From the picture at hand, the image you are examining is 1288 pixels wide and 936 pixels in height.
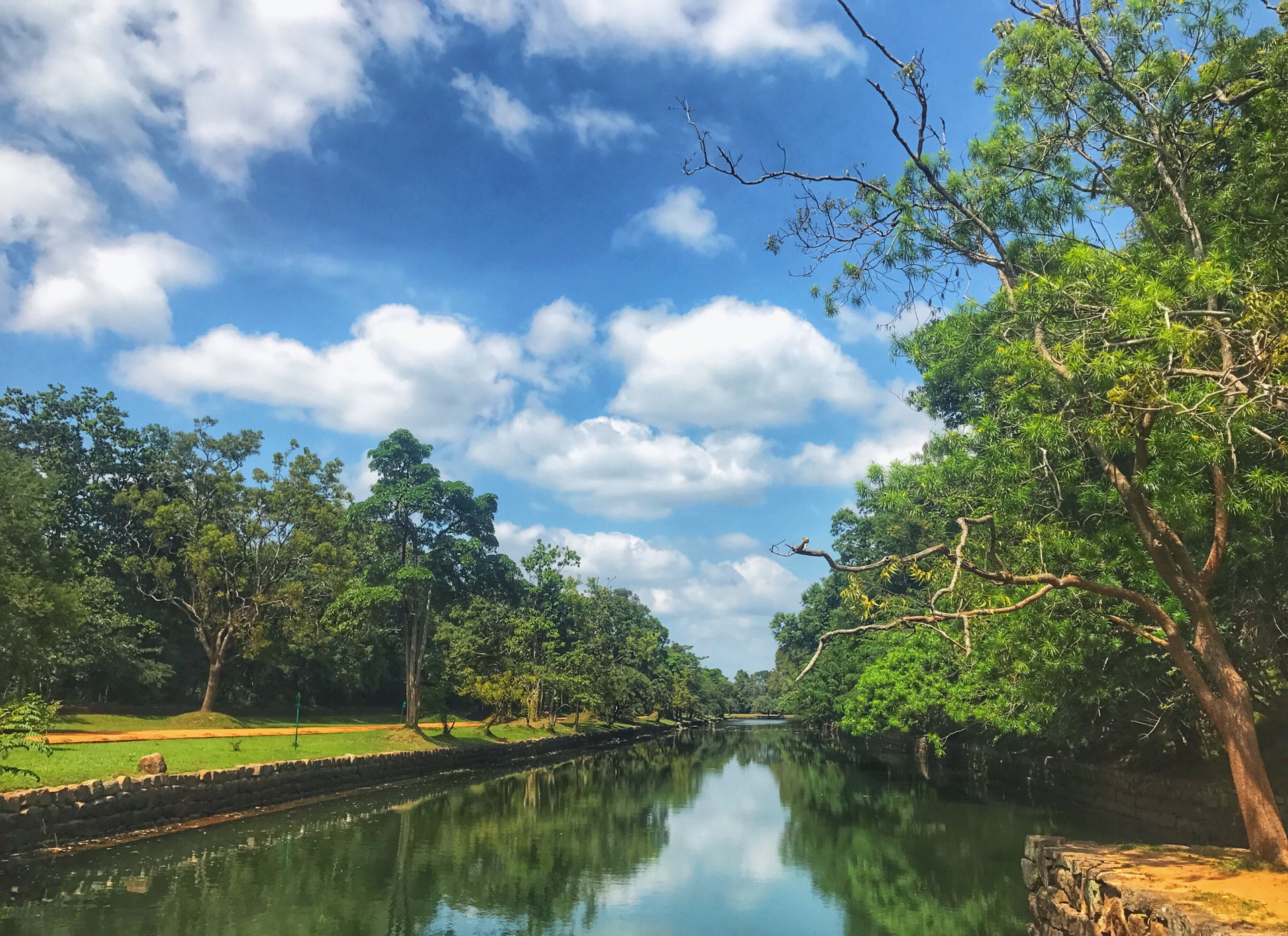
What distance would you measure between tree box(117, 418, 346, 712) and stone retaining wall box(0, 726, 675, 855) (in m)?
8.51

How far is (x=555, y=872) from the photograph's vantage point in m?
15.3

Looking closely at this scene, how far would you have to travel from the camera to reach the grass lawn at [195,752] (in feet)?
50.8

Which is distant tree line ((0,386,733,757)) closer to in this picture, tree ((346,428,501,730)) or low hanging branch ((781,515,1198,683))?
tree ((346,428,501,730))

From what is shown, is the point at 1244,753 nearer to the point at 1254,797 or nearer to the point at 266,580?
the point at 1254,797

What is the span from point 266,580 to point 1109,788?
3073cm

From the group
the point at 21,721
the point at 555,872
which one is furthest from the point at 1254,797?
the point at 21,721

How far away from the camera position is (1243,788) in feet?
29.7

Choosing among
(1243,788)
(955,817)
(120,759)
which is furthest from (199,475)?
(1243,788)

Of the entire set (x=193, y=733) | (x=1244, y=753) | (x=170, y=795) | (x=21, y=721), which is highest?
(x=1244, y=753)

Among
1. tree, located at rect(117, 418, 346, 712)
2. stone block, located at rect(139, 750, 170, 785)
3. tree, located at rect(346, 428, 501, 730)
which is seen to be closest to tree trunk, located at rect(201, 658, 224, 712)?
tree, located at rect(117, 418, 346, 712)

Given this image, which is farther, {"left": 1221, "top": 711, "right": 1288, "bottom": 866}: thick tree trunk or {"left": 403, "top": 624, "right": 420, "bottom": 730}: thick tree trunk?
{"left": 403, "top": 624, "right": 420, "bottom": 730}: thick tree trunk

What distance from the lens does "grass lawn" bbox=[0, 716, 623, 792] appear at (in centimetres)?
1547

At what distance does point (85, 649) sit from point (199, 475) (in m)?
9.71

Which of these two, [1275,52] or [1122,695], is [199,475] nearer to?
[1122,695]
